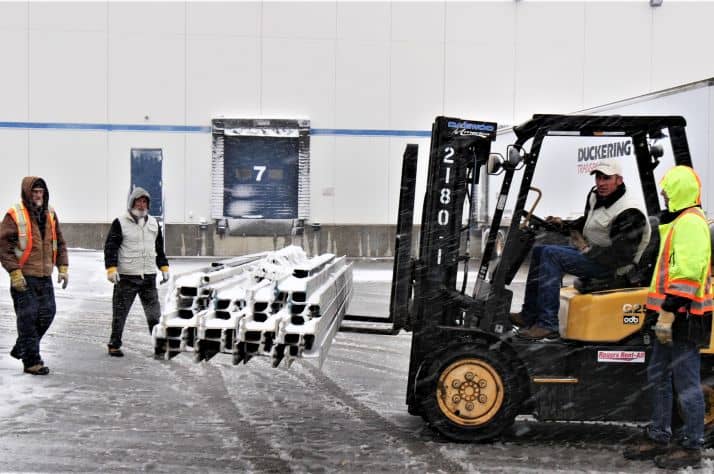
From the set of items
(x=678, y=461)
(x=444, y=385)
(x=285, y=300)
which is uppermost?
(x=285, y=300)

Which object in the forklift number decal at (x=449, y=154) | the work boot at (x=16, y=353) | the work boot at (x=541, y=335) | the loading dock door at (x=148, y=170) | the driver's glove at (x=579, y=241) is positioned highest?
the loading dock door at (x=148, y=170)

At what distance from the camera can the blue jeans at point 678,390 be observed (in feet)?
16.9

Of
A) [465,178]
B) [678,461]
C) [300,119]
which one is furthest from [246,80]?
[678,461]

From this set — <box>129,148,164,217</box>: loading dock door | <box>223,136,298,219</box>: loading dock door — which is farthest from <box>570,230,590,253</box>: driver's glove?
<box>129,148,164,217</box>: loading dock door

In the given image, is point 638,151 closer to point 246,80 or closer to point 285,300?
point 285,300

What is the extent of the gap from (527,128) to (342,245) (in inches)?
646

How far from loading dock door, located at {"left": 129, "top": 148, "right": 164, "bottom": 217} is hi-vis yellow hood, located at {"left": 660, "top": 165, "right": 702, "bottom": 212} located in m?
17.8

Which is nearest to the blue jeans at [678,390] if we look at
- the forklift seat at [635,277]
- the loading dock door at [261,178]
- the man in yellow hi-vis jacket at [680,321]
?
the man in yellow hi-vis jacket at [680,321]

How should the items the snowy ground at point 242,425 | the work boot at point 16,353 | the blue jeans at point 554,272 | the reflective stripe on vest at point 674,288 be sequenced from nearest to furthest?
the reflective stripe on vest at point 674,288
the snowy ground at point 242,425
the blue jeans at point 554,272
the work boot at point 16,353

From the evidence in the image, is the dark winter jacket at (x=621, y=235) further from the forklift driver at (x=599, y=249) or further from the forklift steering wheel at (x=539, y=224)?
the forklift steering wheel at (x=539, y=224)

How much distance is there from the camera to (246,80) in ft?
70.5

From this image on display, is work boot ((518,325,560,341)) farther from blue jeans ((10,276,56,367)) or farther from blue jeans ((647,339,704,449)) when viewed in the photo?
blue jeans ((10,276,56,367))

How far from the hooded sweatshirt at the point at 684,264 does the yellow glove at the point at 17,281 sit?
5.70 m

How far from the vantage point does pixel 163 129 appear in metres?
21.5
